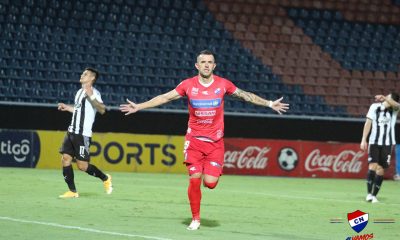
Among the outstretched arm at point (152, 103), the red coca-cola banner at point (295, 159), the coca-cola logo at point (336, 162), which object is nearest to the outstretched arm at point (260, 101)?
the outstretched arm at point (152, 103)

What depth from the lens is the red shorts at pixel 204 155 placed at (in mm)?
11381

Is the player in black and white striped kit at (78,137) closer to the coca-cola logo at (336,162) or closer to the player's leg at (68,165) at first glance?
the player's leg at (68,165)

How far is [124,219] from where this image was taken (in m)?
A: 11.9

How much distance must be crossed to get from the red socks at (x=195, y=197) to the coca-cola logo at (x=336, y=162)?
50.0 feet

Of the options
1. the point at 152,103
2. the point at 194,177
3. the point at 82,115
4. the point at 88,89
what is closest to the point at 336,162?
the point at 82,115

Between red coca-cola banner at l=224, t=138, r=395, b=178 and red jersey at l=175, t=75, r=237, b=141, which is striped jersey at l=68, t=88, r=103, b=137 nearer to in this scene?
red jersey at l=175, t=75, r=237, b=141

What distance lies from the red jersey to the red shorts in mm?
90

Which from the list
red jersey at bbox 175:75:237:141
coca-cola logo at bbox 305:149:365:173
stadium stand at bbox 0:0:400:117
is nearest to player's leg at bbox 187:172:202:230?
red jersey at bbox 175:75:237:141

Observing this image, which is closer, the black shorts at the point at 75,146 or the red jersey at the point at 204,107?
the red jersey at the point at 204,107

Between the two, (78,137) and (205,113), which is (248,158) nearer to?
(78,137)

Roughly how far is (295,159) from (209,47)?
210 inches

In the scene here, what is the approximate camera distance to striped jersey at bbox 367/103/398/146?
17.3m

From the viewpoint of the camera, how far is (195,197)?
11172mm

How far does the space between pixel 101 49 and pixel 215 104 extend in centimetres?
1690
